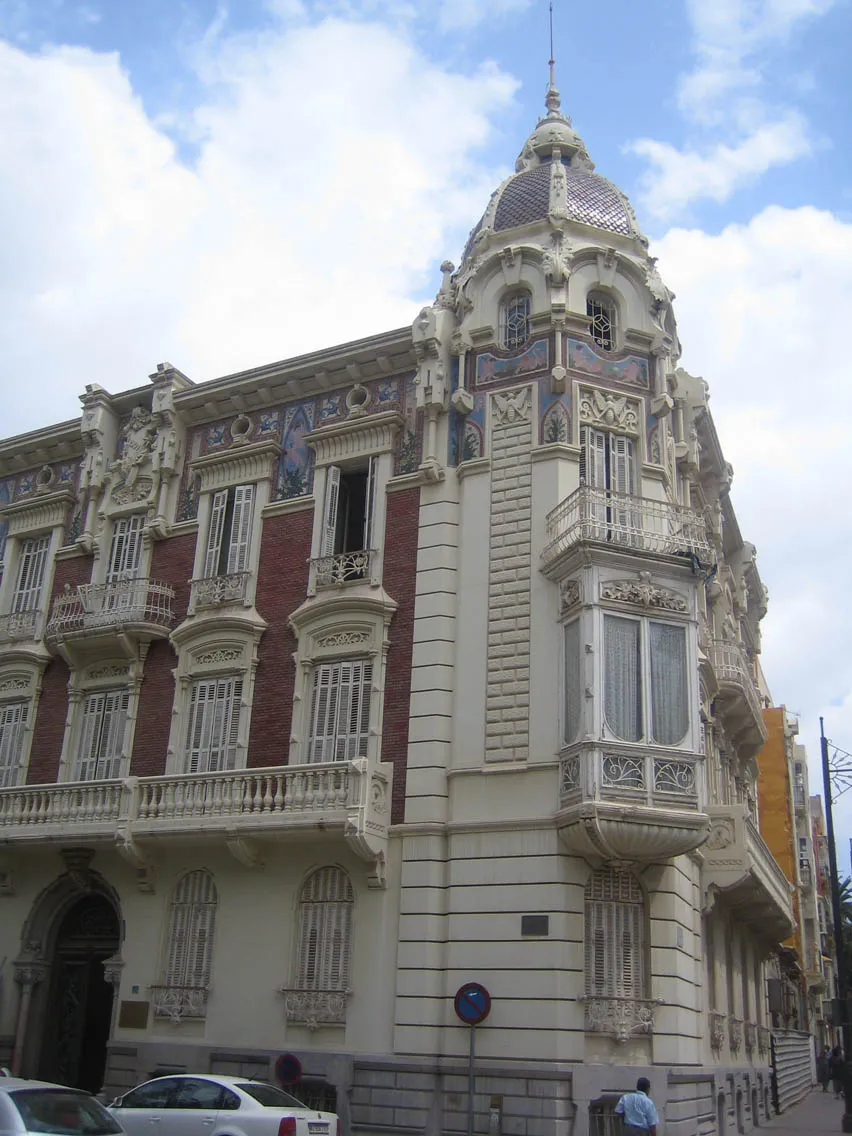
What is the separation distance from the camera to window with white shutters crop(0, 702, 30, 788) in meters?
27.7

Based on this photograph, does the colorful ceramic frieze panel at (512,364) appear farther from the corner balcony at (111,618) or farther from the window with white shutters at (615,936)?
the window with white shutters at (615,936)

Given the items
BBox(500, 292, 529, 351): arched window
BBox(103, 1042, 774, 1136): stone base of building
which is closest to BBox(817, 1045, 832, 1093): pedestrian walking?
BBox(103, 1042, 774, 1136): stone base of building

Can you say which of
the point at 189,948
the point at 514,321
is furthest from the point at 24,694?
the point at 514,321

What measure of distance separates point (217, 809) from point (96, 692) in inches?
244

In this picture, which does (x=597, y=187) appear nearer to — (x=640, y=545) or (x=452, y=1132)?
(x=640, y=545)

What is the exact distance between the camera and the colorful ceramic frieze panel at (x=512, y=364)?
24.3 metres

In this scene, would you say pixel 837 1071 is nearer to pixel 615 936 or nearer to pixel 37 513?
pixel 615 936

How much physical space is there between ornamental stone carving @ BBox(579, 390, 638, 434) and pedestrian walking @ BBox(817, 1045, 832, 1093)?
120ft

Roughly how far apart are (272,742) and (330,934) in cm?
425

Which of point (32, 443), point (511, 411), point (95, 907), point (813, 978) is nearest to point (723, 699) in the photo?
point (511, 411)

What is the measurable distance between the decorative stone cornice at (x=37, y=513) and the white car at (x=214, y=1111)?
1653cm

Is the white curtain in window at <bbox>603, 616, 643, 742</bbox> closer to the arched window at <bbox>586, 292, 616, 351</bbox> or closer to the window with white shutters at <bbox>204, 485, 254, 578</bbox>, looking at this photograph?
the arched window at <bbox>586, 292, 616, 351</bbox>

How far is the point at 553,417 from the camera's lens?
77.5 feet

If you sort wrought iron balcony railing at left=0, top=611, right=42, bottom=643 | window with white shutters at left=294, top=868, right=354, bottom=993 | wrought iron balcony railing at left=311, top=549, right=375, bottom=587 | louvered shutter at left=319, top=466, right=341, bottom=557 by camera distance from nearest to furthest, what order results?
window with white shutters at left=294, top=868, right=354, bottom=993 → wrought iron balcony railing at left=311, top=549, right=375, bottom=587 → louvered shutter at left=319, top=466, right=341, bottom=557 → wrought iron balcony railing at left=0, top=611, right=42, bottom=643
